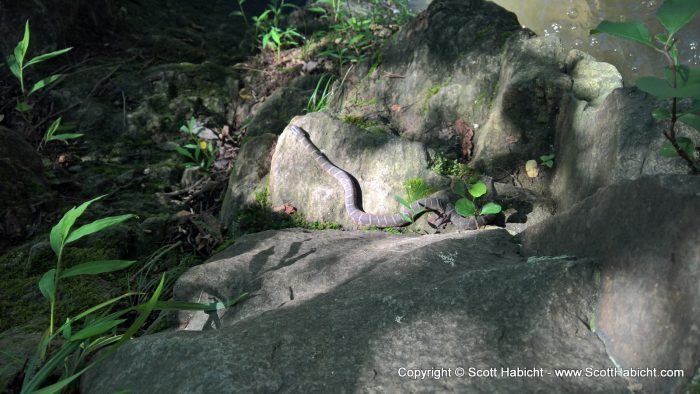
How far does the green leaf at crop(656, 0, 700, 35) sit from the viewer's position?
64.9 inches

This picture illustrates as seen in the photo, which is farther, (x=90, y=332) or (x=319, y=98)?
(x=319, y=98)

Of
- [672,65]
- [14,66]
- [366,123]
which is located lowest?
[14,66]

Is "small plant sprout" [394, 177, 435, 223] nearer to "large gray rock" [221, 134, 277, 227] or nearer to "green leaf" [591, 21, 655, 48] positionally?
"large gray rock" [221, 134, 277, 227]

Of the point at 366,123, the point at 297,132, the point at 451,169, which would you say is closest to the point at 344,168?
the point at 297,132

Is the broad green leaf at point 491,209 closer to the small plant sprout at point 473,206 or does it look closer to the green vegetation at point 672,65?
the small plant sprout at point 473,206

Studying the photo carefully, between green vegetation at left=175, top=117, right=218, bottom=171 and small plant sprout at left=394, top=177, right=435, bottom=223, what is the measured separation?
2.46 m

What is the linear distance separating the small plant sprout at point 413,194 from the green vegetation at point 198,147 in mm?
2465


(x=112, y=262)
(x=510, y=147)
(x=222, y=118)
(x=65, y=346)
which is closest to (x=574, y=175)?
(x=510, y=147)

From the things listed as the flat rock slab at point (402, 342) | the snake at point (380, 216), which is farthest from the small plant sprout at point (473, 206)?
the flat rock slab at point (402, 342)

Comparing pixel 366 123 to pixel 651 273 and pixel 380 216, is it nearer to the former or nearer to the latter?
pixel 380 216

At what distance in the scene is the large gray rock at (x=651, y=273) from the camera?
57.4 inches

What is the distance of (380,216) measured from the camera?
13.5 feet

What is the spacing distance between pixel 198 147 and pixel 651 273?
4.82 meters

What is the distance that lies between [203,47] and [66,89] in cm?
233
